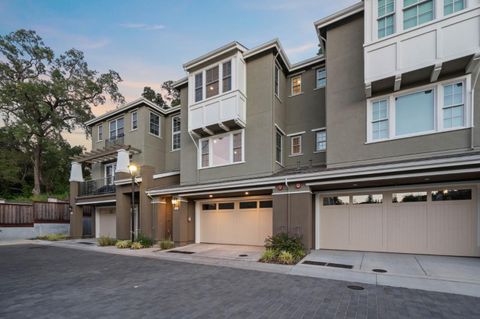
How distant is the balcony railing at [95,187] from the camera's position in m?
19.0

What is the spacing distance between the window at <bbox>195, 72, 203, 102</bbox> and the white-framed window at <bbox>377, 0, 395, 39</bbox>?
338 inches

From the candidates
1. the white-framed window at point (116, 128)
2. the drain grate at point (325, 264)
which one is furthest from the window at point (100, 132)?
the drain grate at point (325, 264)

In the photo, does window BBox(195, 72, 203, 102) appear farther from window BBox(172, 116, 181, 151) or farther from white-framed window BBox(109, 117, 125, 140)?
white-framed window BBox(109, 117, 125, 140)

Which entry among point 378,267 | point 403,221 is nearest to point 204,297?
point 378,267

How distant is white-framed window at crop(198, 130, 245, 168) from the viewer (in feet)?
43.7

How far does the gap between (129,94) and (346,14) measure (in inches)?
1124

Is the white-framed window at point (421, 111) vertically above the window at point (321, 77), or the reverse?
the window at point (321, 77)

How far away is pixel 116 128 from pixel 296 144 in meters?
14.3

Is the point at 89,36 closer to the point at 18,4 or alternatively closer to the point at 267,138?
the point at 18,4

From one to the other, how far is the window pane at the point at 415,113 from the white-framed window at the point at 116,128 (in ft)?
58.9

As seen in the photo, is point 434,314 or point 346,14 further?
point 346,14

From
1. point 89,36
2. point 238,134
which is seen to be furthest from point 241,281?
point 89,36

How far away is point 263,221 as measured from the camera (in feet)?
41.9

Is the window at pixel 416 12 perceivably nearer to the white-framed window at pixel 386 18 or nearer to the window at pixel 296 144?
the white-framed window at pixel 386 18
